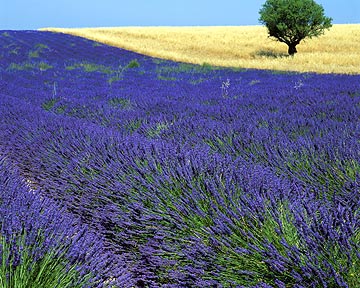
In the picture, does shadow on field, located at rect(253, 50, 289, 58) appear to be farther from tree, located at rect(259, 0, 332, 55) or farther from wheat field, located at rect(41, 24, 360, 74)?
tree, located at rect(259, 0, 332, 55)

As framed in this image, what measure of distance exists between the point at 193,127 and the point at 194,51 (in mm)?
25084

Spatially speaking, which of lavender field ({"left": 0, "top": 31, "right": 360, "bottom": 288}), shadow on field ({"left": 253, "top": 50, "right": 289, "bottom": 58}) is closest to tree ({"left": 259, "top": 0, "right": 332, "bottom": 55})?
shadow on field ({"left": 253, "top": 50, "right": 289, "bottom": 58})

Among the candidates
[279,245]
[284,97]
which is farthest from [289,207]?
[284,97]

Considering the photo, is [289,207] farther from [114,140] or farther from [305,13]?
[305,13]

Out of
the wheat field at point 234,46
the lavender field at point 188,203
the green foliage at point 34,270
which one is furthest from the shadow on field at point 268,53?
the green foliage at point 34,270

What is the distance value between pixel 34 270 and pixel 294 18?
86.1 ft

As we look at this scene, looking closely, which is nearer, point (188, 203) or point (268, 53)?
point (188, 203)

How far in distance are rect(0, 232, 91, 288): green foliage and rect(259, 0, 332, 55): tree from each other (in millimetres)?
25475

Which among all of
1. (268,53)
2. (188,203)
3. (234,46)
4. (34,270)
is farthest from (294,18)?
(34,270)

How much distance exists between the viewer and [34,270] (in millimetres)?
1658

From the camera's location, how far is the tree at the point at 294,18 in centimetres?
2583

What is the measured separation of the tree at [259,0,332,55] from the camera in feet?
84.7

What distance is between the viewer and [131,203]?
249 cm

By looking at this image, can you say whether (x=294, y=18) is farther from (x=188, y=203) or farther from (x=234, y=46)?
(x=188, y=203)
